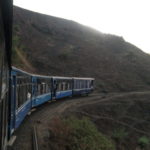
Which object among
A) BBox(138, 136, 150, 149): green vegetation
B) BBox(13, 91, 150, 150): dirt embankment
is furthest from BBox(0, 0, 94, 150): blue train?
BBox(138, 136, 150, 149): green vegetation

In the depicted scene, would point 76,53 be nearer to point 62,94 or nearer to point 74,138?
point 62,94

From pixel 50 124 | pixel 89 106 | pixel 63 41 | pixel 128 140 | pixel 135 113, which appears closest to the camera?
pixel 50 124

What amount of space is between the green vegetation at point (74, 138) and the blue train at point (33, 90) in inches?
68.1

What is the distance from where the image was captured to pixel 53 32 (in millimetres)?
78438

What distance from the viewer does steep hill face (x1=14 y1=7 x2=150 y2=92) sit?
54500 millimetres

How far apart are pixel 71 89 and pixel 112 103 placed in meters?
5.22

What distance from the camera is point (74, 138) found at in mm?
14531

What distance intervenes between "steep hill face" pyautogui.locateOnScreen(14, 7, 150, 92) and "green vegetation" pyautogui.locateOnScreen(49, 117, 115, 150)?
2878 centimetres

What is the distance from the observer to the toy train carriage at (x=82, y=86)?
1282 inches

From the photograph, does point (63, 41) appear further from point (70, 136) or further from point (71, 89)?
point (70, 136)

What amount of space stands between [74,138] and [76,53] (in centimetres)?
5362

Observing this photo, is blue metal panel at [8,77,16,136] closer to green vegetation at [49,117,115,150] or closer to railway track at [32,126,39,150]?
railway track at [32,126,39,150]

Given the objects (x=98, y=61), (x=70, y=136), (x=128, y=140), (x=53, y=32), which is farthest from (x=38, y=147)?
(x=53, y=32)

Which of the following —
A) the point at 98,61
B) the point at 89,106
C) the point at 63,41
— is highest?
the point at 63,41
